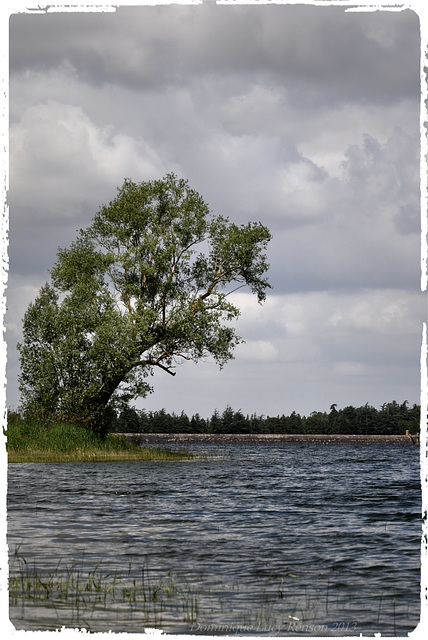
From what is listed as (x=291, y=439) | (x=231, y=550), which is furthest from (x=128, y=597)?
(x=291, y=439)

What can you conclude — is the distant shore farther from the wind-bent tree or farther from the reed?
the reed

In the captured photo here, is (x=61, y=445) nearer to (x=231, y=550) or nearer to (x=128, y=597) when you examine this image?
(x=231, y=550)

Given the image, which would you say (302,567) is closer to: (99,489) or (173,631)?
(173,631)

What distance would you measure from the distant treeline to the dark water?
13173 cm

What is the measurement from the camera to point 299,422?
18125 cm

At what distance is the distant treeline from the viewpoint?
6308 inches

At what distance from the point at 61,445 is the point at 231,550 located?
28326mm

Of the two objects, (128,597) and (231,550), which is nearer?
(128,597)

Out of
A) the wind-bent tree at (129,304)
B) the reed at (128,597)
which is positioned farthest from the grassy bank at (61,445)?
the reed at (128,597)

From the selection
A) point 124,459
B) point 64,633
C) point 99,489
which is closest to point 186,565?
point 64,633

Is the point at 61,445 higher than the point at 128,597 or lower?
lower

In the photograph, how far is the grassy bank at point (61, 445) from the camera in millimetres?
39647

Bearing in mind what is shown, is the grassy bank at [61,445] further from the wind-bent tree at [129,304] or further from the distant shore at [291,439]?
the distant shore at [291,439]

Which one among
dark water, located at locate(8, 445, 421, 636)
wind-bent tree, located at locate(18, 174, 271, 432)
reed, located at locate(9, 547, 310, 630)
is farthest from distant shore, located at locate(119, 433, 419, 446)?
reed, located at locate(9, 547, 310, 630)
